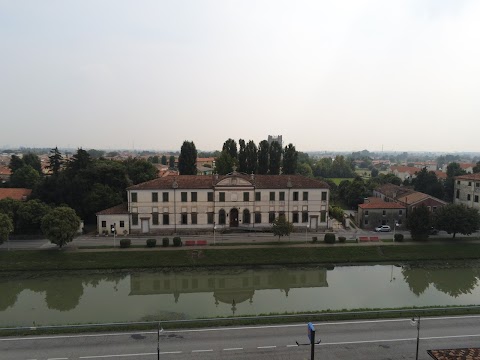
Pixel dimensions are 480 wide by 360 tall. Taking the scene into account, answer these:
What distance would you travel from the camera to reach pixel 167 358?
1786cm

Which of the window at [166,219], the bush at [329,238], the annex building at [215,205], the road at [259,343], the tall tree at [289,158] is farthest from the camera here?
the tall tree at [289,158]

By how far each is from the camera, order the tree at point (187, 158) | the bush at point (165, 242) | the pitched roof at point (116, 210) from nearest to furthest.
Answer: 1. the bush at point (165, 242)
2. the pitched roof at point (116, 210)
3. the tree at point (187, 158)

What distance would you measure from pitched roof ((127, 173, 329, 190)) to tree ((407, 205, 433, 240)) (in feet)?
32.6

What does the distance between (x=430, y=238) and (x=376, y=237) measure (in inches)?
253

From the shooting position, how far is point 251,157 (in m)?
A: 57.2

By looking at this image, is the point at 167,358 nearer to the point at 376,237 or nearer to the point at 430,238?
the point at 376,237

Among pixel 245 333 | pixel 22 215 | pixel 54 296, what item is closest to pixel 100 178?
pixel 22 215

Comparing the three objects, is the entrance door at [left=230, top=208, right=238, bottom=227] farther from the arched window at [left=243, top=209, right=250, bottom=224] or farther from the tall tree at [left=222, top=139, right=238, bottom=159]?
the tall tree at [left=222, top=139, right=238, bottom=159]

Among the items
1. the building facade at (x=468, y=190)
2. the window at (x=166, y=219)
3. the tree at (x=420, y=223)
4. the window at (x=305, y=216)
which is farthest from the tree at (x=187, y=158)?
the building facade at (x=468, y=190)

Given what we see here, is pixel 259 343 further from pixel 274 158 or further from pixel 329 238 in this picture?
pixel 274 158

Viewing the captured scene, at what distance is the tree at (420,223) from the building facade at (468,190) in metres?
12.0

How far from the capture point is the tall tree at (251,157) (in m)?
57.2

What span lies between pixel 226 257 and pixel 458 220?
83.0ft

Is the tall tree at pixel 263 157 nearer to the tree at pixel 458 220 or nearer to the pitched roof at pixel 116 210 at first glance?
the pitched roof at pixel 116 210
